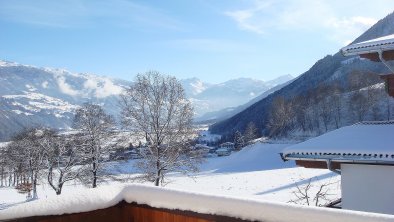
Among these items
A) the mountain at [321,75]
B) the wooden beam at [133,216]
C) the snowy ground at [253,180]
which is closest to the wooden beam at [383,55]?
the snowy ground at [253,180]

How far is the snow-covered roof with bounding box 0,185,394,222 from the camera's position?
1746 mm

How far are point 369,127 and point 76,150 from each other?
81.7ft

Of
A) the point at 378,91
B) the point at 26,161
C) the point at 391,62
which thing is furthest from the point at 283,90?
the point at 391,62

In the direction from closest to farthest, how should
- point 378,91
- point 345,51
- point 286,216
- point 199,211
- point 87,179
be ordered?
point 286,216 → point 199,211 → point 345,51 → point 87,179 → point 378,91

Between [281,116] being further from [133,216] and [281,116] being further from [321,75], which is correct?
[133,216]

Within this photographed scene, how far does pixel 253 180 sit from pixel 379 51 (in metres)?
26.5

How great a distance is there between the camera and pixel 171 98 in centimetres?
2428

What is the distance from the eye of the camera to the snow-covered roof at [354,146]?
5.85 m

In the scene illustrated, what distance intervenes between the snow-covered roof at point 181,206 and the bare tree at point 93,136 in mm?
25596

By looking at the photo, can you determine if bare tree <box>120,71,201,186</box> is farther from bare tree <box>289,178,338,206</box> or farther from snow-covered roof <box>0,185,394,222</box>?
snow-covered roof <box>0,185,394,222</box>

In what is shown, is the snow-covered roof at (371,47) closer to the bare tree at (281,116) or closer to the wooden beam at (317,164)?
the wooden beam at (317,164)

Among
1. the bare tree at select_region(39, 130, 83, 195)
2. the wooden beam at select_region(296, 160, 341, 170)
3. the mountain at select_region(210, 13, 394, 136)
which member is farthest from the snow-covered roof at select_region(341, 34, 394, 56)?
the mountain at select_region(210, 13, 394, 136)

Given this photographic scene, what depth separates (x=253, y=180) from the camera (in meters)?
32.2

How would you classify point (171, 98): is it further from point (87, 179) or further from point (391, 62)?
point (391, 62)
